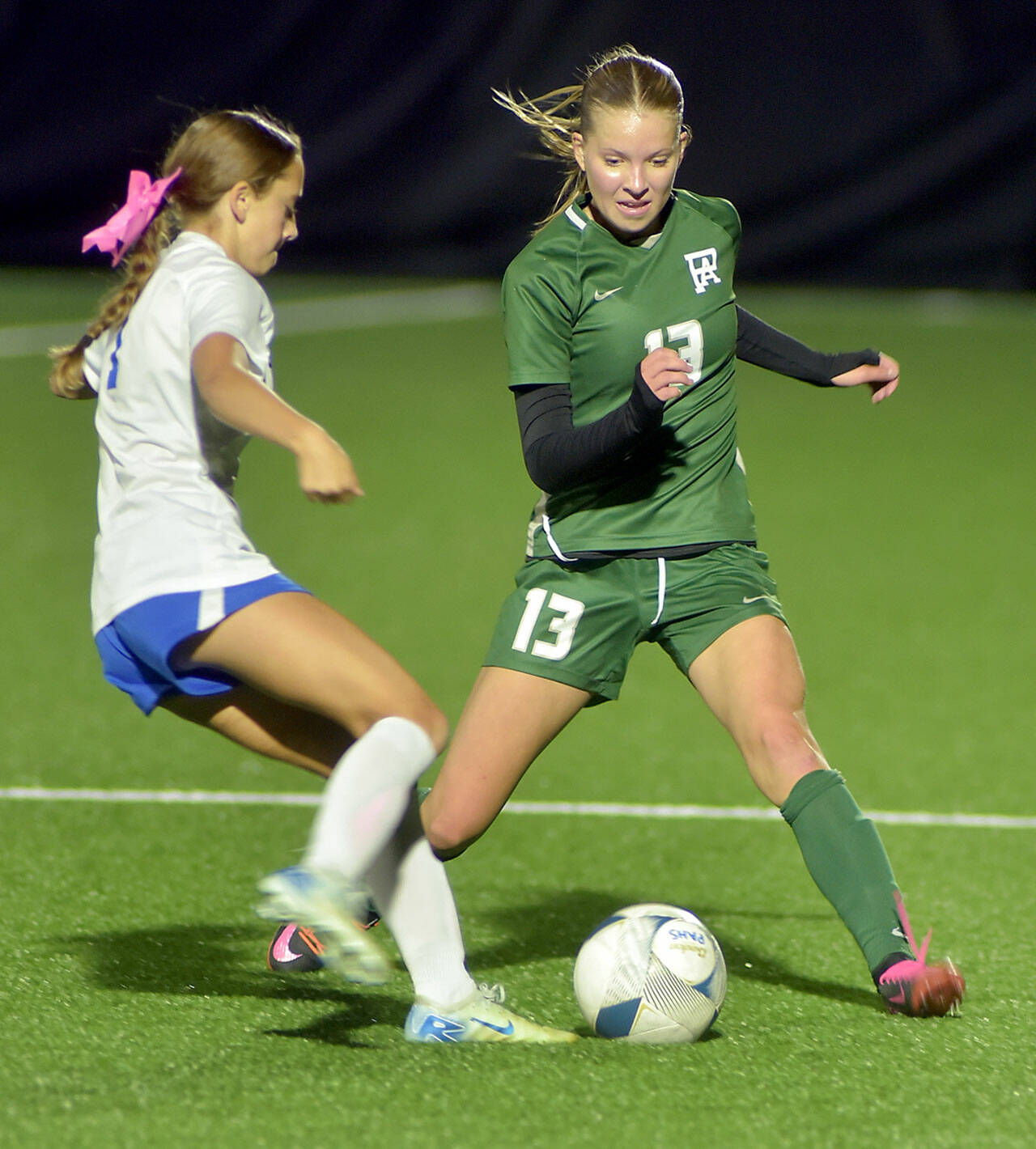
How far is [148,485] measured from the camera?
2.97 m

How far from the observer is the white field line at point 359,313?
12.9 metres

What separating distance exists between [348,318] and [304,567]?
718cm

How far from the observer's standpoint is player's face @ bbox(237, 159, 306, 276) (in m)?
3.09

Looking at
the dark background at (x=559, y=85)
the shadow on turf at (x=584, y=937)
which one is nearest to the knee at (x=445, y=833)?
the shadow on turf at (x=584, y=937)

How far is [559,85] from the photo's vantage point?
15461 mm

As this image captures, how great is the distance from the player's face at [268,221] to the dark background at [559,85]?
12808 mm

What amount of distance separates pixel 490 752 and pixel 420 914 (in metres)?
0.35

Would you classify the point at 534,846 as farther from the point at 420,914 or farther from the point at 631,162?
the point at 631,162

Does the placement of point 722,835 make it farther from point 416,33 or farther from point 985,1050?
point 416,33

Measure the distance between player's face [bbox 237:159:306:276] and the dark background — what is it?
1281 cm

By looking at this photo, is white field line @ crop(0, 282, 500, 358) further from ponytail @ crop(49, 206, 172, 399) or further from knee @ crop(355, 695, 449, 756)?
knee @ crop(355, 695, 449, 756)

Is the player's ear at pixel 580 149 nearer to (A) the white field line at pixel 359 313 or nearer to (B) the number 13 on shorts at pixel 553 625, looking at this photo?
(B) the number 13 on shorts at pixel 553 625

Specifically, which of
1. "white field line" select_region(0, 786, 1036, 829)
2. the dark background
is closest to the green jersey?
"white field line" select_region(0, 786, 1036, 829)

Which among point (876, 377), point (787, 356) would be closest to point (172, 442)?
point (787, 356)
